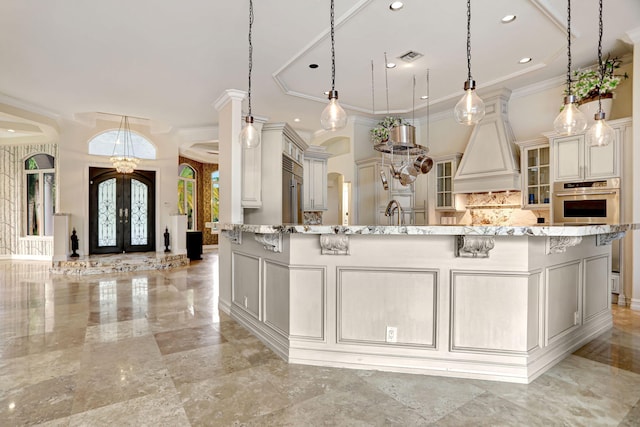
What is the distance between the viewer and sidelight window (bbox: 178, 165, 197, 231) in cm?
1125

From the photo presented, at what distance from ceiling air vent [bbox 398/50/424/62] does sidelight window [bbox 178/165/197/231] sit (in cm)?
853

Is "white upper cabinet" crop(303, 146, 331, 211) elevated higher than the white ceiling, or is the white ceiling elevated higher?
the white ceiling

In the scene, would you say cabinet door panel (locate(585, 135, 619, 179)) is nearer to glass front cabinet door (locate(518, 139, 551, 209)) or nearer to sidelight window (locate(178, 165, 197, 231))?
glass front cabinet door (locate(518, 139, 551, 209))

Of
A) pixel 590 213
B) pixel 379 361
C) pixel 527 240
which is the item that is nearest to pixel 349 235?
pixel 379 361

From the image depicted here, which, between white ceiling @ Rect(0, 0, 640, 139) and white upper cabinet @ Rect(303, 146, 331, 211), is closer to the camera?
white ceiling @ Rect(0, 0, 640, 139)

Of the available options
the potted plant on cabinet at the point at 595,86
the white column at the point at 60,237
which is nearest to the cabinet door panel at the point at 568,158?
the potted plant on cabinet at the point at 595,86

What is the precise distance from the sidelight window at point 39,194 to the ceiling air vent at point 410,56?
915cm

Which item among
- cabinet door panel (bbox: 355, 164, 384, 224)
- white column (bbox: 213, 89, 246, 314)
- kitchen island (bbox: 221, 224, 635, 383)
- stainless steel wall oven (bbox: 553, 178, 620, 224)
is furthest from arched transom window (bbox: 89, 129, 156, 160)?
stainless steel wall oven (bbox: 553, 178, 620, 224)

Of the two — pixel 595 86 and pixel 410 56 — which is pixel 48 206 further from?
pixel 595 86

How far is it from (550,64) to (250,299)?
17.0 ft

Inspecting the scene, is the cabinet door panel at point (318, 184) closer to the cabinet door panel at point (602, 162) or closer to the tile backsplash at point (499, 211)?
the tile backsplash at point (499, 211)

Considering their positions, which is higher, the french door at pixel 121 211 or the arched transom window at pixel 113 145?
the arched transom window at pixel 113 145

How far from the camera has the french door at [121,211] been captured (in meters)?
8.50

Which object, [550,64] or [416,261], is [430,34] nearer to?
[550,64]
